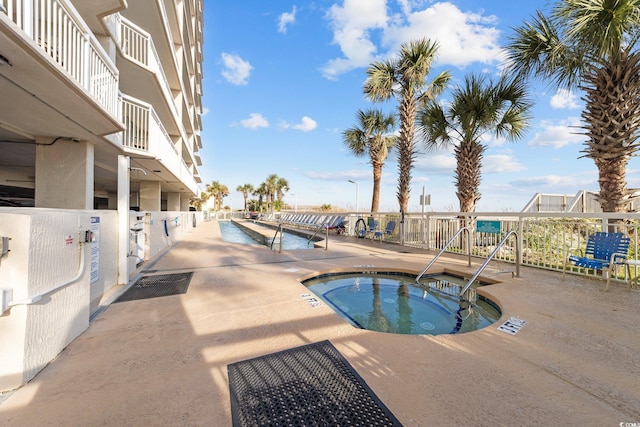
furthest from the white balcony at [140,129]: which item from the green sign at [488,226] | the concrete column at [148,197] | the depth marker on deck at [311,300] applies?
the green sign at [488,226]

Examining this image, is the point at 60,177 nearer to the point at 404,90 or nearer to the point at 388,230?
the point at 388,230

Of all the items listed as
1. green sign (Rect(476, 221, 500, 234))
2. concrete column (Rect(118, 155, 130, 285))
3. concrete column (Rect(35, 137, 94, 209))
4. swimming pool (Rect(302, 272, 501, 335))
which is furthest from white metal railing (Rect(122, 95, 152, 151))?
green sign (Rect(476, 221, 500, 234))

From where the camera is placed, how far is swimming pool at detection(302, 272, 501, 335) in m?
Answer: 3.24

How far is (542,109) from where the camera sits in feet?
24.5

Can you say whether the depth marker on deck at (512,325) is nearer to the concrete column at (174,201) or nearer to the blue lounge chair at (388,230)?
the blue lounge chair at (388,230)

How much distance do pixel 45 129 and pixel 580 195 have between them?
19505 millimetres

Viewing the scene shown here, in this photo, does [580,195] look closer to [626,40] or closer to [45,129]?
[626,40]

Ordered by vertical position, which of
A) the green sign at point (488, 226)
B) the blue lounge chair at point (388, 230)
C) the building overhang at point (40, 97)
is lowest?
the blue lounge chair at point (388, 230)

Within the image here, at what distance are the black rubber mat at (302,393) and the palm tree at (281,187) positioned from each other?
46.0 m

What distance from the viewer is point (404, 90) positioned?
426 inches

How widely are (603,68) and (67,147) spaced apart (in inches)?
388

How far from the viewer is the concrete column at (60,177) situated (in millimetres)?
3994

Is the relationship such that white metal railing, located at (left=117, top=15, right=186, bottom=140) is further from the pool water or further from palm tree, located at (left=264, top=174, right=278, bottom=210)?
palm tree, located at (left=264, top=174, right=278, bottom=210)

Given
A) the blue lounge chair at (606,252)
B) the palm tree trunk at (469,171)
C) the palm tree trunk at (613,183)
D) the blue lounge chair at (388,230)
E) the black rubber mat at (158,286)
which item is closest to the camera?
the black rubber mat at (158,286)
